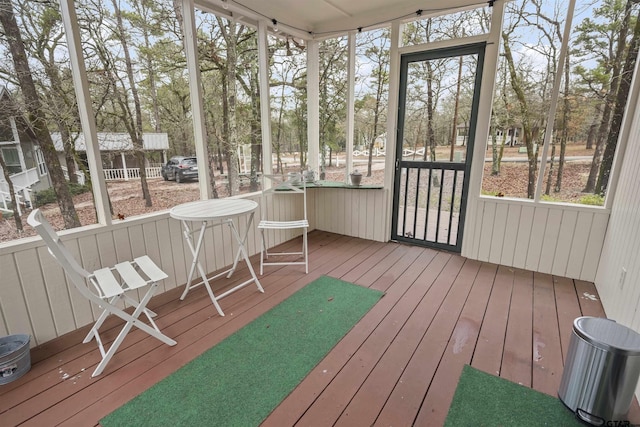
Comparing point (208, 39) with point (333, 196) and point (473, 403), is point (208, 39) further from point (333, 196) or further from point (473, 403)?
point (473, 403)

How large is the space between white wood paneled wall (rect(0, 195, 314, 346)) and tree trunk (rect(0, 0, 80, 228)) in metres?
0.19

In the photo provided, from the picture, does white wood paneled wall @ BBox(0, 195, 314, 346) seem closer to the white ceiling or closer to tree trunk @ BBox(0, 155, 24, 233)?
tree trunk @ BBox(0, 155, 24, 233)

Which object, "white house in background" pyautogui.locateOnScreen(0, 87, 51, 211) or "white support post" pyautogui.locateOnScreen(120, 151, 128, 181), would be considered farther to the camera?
"white support post" pyautogui.locateOnScreen(120, 151, 128, 181)

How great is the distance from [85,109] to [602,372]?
3.27 meters

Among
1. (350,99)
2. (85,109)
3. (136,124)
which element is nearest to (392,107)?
(350,99)

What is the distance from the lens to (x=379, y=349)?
1.93m

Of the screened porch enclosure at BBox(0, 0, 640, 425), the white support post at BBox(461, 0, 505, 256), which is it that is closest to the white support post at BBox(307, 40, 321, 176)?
the screened porch enclosure at BBox(0, 0, 640, 425)

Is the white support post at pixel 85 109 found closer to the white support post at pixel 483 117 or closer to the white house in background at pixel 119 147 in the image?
the white house in background at pixel 119 147

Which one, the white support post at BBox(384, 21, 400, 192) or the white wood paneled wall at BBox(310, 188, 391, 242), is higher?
the white support post at BBox(384, 21, 400, 192)

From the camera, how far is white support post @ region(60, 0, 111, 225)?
1.95 metres

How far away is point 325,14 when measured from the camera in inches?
136

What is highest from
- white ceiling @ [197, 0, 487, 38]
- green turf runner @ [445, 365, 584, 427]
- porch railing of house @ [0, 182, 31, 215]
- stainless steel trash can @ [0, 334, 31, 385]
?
white ceiling @ [197, 0, 487, 38]

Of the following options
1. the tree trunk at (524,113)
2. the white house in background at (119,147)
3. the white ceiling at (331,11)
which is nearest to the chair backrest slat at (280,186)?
the white house in background at (119,147)

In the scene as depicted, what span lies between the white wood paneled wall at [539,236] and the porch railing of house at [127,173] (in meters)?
3.11
